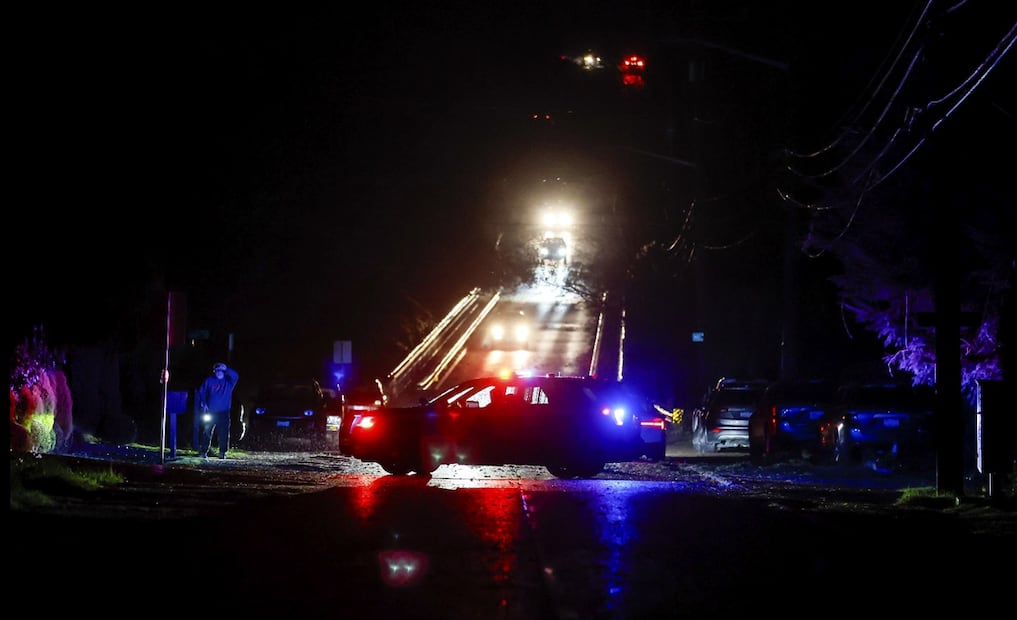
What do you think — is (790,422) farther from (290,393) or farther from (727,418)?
(290,393)

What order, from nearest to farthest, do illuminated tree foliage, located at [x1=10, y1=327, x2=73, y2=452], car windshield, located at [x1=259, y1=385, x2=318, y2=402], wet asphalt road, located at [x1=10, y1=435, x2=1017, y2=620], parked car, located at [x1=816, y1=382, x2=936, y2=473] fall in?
wet asphalt road, located at [x1=10, y1=435, x2=1017, y2=620] → illuminated tree foliage, located at [x1=10, y1=327, x2=73, y2=452] → parked car, located at [x1=816, y1=382, x2=936, y2=473] → car windshield, located at [x1=259, y1=385, x2=318, y2=402]

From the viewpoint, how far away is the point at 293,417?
31453 millimetres

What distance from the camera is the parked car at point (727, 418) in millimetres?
29875

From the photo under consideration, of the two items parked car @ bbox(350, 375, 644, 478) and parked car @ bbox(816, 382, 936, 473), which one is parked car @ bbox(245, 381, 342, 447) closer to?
parked car @ bbox(350, 375, 644, 478)

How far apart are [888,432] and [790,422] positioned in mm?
2721

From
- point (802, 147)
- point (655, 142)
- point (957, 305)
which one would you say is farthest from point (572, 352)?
point (655, 142)

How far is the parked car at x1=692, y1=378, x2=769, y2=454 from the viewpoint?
29.9m

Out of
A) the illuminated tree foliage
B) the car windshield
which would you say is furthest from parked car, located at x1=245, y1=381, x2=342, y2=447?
the illuminated tree foliage

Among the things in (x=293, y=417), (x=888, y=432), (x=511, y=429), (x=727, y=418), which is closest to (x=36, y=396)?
(x=511, y=429)

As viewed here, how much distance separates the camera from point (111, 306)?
2406 centimetres

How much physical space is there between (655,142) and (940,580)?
7688 centimetres

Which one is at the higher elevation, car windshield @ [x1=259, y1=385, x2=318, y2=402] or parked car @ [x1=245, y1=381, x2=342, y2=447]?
car windshield @ [x1=259, y1=385, x2=318, y2=402]

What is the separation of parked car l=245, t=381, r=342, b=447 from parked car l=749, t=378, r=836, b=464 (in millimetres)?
9928

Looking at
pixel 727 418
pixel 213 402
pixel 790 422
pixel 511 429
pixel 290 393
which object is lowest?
pixel 511 429
